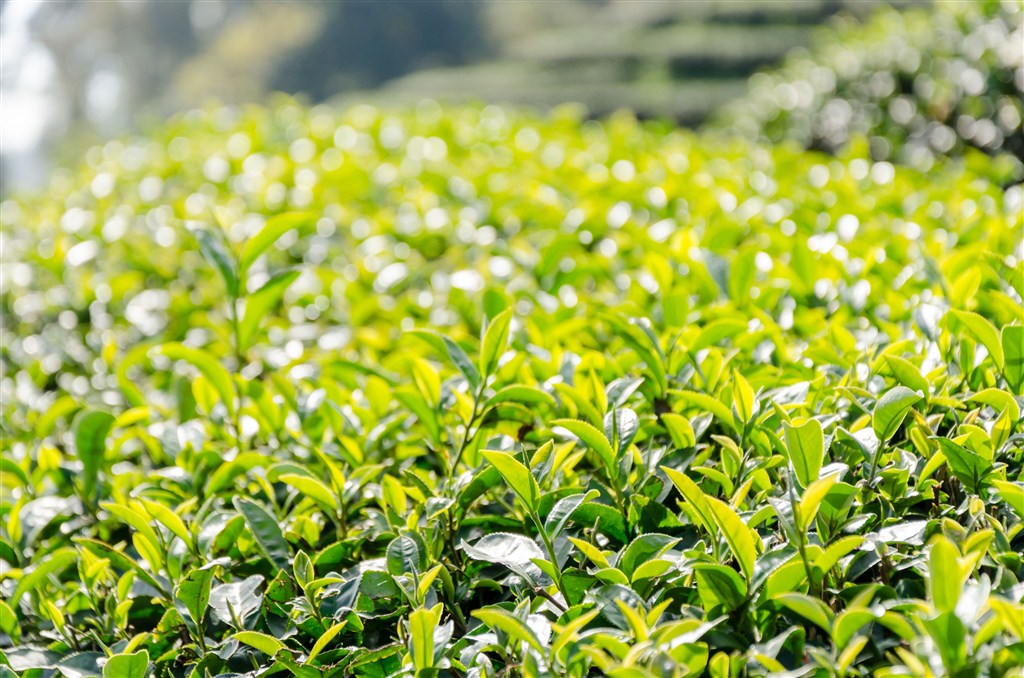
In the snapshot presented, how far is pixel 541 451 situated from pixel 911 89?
4.41m

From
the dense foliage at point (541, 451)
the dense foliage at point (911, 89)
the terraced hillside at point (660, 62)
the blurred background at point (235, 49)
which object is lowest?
the dense foliage at point (541, 451)

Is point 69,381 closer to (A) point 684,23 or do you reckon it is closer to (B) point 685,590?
(B) point 685,590

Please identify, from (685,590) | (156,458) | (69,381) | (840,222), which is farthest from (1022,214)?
(69,381)

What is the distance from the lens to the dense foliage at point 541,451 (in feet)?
3.74

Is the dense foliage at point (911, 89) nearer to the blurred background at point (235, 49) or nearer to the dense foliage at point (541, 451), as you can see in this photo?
the dense foliage at point (541, 451)

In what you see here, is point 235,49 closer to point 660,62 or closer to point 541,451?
point 660,62

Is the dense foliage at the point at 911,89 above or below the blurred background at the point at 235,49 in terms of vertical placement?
below

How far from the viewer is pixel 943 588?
3.11ft

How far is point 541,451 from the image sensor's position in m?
1.42

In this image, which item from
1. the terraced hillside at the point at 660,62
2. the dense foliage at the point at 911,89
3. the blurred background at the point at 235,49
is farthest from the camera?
the blurred background at the point at 235,49

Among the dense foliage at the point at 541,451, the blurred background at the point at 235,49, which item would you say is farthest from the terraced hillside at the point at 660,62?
the dense foliage at the point at 541,451

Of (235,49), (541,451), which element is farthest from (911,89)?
(235,49)

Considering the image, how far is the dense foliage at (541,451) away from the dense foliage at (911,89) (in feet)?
5.44

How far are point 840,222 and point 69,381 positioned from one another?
2175 mm
